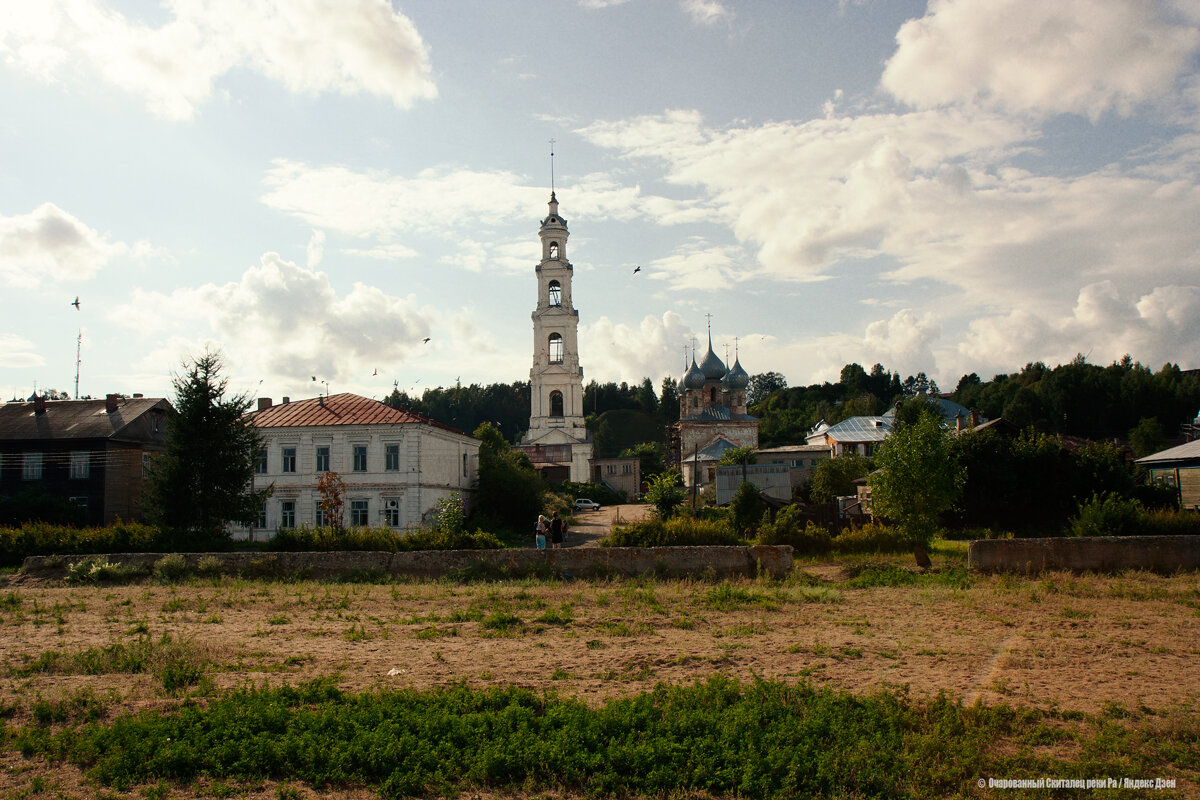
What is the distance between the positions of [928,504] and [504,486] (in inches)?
847

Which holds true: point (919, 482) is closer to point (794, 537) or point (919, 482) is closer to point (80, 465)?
point (794, 537)

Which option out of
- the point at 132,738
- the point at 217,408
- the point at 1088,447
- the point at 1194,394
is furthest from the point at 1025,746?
the point at 1194,394

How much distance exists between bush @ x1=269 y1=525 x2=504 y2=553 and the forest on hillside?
4183cm

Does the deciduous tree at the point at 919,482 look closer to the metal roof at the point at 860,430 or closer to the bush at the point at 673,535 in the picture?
the bush at the point at 673,535

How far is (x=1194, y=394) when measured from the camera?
82812mm

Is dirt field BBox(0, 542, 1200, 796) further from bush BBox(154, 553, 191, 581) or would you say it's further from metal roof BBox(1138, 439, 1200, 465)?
metal roof BBox(1138, 439, 1200, 465)

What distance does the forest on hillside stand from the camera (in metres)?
83.6

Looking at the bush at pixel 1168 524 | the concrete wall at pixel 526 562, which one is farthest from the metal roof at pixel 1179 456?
the concrete wall at pixel 526 562

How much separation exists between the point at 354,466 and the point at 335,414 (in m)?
2.50

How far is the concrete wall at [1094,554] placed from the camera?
18000 millimetres

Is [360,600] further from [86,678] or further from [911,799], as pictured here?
[911,799]

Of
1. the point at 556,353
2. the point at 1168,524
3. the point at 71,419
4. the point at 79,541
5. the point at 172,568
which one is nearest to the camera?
the point at 172,568

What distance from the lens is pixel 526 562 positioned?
19.1 metres

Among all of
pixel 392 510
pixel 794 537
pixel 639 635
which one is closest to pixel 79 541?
pixel 392 510
